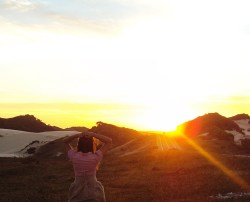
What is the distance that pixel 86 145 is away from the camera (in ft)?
36.9

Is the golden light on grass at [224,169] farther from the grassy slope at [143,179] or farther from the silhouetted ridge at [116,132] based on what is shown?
the silhouetted ridge at [116,132]

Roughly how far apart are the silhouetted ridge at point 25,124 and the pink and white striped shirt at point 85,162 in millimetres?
105296

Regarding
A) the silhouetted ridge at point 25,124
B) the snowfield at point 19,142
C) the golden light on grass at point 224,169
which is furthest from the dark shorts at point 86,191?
the silhouetted ridge at point 25,124

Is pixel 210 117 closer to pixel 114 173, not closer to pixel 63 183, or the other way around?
pixel 114 173

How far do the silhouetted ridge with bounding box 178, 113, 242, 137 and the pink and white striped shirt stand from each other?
276 ft

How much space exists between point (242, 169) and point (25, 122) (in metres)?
86.0

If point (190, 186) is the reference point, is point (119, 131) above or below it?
above

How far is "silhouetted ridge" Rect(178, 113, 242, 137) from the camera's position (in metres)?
97.0

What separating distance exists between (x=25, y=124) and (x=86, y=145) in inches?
4271

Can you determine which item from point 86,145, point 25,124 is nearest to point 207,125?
point 25,124

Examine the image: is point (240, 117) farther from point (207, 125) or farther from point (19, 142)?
point (19, 142)

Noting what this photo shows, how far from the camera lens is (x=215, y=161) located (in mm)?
45875

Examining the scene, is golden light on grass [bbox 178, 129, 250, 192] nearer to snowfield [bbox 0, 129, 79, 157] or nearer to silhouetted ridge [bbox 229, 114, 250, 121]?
snowfield [bbox 0, 129, 79, 157]

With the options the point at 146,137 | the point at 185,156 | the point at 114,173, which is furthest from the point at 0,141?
the point at 114,173
